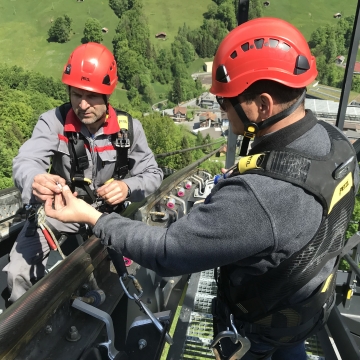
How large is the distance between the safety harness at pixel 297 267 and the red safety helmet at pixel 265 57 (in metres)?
0.34

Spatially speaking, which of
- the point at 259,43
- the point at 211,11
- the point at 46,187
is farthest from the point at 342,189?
the point at 211,11

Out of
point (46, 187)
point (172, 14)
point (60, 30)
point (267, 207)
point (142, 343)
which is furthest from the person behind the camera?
point (172, 14)

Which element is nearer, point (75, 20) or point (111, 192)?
point (111, 192)

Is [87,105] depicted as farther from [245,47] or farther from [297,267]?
[297,267]

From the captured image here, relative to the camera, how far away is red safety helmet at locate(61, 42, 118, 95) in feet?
10.2

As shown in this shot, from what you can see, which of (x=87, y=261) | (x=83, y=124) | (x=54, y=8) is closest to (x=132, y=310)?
(x=87, y=261)

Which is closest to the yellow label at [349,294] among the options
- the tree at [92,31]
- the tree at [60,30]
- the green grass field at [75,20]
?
the green grass field at [75,20]

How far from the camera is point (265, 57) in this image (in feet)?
5.19

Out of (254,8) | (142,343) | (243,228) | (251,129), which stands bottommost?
(142,343)

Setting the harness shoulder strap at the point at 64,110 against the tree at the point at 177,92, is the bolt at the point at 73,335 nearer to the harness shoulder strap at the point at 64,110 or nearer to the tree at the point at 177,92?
the harness shoulder strap at the point at 64,110

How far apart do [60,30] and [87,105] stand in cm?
11554

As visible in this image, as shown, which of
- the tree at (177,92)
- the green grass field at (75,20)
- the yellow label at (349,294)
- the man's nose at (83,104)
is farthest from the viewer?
the tree at (177,92)

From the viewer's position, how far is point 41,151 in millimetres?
2902

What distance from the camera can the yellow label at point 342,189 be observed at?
1535mm
